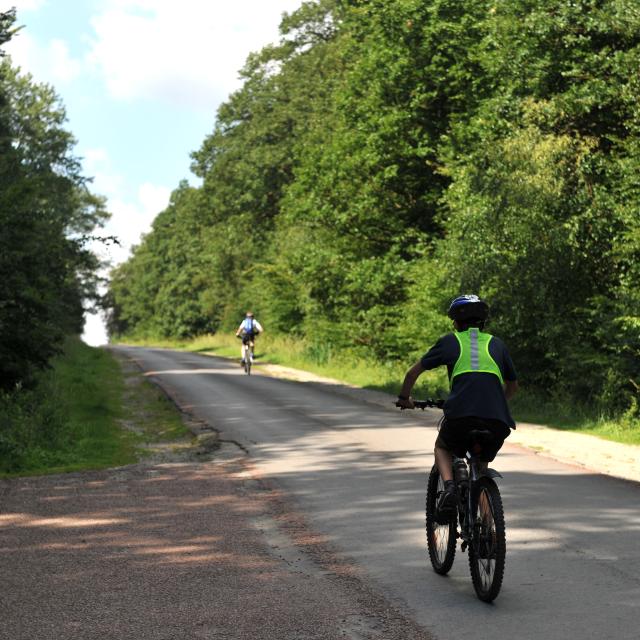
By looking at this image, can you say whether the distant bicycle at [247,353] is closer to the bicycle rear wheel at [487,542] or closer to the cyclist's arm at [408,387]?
the cyclist's arm at [408,387]

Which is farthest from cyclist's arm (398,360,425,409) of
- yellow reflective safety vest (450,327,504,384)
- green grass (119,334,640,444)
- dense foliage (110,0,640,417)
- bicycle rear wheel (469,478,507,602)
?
dense foliage (110,0,640,417)

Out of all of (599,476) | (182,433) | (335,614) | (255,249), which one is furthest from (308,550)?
(255,249)

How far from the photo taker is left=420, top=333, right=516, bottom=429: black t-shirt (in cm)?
644

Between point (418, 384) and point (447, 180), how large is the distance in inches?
348

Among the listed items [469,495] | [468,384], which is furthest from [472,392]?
[469,495]

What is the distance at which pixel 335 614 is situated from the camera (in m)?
5.87

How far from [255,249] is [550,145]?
37.9 metres

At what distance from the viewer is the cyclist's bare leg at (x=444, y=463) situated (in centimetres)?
674

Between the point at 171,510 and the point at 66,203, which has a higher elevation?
the point at 66,203

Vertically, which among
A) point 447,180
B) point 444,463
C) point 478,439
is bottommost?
point 444,463

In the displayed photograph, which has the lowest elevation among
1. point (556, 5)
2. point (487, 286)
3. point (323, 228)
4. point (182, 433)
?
point (182, 433)

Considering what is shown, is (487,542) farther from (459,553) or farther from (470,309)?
(459,553)

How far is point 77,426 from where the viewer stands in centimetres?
1698

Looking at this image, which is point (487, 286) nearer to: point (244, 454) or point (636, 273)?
point (636, 273)
